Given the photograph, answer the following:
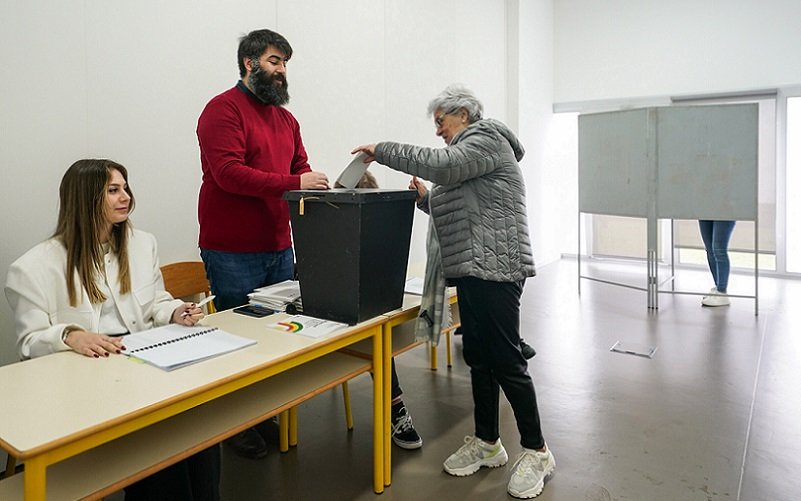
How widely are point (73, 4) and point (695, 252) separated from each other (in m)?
6.96

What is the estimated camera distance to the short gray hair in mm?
2139

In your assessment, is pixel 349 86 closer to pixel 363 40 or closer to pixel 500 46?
pixel 363 40

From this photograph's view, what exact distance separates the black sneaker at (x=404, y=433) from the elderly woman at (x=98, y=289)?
90 cm

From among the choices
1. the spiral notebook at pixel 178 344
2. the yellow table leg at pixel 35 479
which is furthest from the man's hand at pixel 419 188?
the yellow table leg at pixel 35 479

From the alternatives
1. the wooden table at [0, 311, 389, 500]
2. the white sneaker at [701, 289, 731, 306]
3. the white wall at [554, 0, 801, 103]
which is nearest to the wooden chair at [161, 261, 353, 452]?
the wooden table at [0, 311, 389, 500]

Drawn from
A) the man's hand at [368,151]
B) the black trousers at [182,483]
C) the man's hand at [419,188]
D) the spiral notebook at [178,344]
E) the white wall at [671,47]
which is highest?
the white wall at [671,47]

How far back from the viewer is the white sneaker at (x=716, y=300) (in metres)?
5.03

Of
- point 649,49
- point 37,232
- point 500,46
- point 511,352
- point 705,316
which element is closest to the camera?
point 511,352

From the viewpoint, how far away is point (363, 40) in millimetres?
4266

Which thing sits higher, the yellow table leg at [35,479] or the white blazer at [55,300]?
the white blazer at [55,300]

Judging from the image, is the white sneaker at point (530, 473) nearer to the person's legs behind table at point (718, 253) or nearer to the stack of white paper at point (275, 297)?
the stack of white paper at point (275, 297)

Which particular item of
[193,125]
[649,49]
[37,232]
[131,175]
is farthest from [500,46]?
[37,232]

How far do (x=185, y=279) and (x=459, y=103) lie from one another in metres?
1.54

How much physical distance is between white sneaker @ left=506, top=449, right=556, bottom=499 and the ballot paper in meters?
1.21
